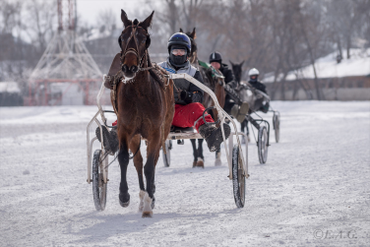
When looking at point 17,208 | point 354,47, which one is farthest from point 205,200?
point 354,47

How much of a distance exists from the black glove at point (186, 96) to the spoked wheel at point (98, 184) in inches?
58.5

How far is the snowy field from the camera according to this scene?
189 inches

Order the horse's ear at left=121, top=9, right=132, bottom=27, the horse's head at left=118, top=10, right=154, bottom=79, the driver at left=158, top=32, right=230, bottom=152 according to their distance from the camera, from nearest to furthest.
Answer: the horse's head at left=118, top=10, right=154, bottom=79, the horse's ear at left=121, top=9, right=132, bottom=27, the driver at left=158, top=32, right=230, bottom=152

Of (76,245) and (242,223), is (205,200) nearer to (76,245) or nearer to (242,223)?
(242,223)

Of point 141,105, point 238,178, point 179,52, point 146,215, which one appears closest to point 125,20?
point 141,105

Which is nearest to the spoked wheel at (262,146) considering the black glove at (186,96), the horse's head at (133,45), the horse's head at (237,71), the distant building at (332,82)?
the horse's head at (237,71)

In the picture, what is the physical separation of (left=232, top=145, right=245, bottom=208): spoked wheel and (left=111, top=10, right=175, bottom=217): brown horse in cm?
97

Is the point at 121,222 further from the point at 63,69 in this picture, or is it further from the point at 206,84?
the point at 63,69

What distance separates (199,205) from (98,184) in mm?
1239

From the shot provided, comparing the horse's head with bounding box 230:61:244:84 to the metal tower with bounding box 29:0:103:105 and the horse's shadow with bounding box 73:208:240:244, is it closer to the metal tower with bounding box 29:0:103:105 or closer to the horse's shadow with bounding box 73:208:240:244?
the horse's shadow with bounding box 73:208:240:244

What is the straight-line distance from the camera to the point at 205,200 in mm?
6668

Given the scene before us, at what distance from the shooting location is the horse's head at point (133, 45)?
5066 mm

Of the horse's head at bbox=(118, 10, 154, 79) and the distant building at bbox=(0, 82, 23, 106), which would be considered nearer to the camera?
the horse's head at bbox=(118, 10, 154, 79)

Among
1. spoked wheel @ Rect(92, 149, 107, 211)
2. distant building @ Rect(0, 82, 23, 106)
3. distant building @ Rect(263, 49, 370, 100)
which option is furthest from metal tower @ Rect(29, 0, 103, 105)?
spoked wheel @ Rect(92, 149, 107, 211)
